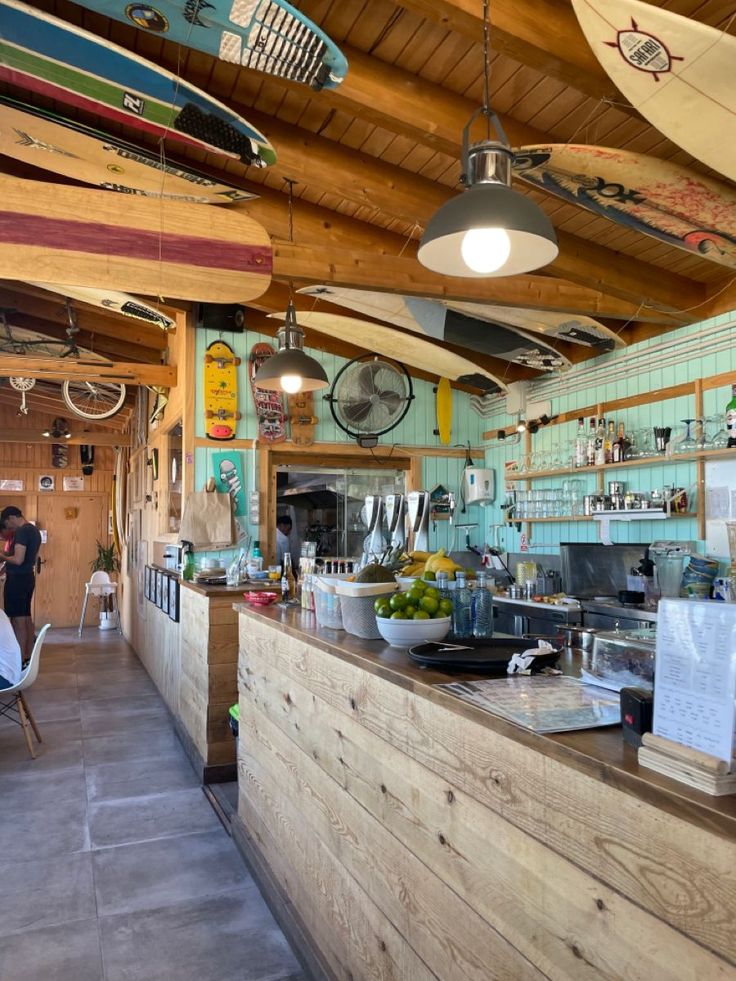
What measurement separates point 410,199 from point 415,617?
120 inches

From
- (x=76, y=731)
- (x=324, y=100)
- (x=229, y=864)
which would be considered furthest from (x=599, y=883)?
(x=76, y=731)

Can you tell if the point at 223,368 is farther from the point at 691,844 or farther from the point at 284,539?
the point at 691,844

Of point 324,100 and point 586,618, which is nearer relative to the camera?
point 324,100

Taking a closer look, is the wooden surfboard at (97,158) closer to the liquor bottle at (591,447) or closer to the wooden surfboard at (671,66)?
the wooden surfboard at (671,66)

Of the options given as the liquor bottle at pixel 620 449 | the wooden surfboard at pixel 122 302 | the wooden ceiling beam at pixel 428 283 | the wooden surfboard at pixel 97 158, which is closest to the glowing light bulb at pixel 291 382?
the wooden ceiling beam at pixel 428 283

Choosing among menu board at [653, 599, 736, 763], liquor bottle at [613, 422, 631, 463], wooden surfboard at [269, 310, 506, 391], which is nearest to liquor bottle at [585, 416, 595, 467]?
liquor bottle at [613, 422, 631, 463]

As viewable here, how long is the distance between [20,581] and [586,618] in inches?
229

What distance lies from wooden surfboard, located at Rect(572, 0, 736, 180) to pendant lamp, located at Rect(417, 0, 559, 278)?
0.41m

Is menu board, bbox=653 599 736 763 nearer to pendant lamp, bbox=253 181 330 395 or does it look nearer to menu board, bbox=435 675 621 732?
menu board, bbox=435 675 621 732

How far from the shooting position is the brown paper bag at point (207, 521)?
5984mm

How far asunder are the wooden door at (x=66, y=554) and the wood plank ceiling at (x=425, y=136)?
8011mm

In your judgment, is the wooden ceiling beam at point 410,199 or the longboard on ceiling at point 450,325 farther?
the longboard on ceiling at point 450,325

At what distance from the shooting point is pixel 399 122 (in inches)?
134

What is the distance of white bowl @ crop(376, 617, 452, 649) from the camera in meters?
2.12
